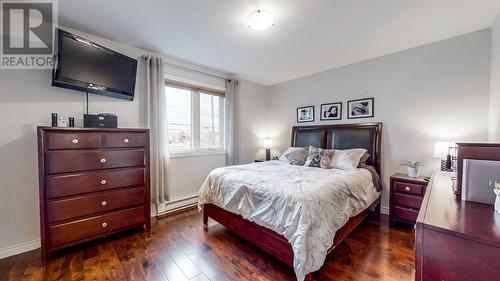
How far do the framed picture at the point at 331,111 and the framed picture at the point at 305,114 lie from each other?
21cm

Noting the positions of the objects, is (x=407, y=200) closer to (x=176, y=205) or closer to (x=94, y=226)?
(x=176, y=205)

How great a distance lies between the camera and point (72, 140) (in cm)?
201

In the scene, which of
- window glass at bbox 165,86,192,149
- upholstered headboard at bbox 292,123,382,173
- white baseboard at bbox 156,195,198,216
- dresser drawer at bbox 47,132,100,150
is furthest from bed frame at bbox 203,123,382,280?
dresser drawer at bbox 47,132,100,150

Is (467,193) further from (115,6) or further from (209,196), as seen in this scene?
(115,6)

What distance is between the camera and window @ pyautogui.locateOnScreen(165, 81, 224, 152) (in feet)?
11.3

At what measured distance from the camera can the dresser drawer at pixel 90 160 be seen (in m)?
1.92

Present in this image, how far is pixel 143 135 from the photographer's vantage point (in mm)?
2492

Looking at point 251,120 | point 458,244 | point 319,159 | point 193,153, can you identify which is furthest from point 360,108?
point 193,153

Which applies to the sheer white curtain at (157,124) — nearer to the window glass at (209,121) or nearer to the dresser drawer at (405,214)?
the window glass at (209,121)

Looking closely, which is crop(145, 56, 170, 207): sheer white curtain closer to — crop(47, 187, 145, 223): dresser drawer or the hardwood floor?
crop(47, 187, 145, 223): dresser drawer

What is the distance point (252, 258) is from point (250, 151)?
2730 mm

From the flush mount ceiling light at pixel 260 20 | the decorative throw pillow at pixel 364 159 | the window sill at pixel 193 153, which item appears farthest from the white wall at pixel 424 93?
the window sill at pixel 193 153

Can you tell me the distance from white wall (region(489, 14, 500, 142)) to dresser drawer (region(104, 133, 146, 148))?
3.82 metres

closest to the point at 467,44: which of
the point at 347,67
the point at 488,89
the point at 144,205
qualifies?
the point at 488,89
